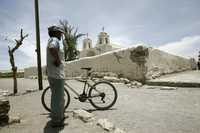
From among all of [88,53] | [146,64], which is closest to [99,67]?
[146,64]

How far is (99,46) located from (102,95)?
34.1m

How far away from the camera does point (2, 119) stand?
319 cm

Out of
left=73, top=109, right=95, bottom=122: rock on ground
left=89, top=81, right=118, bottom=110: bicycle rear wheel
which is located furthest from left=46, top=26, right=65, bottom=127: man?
left=89, top=81, right=118, bottom=110: bicycle rear wheel

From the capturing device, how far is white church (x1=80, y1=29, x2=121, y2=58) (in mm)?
37403

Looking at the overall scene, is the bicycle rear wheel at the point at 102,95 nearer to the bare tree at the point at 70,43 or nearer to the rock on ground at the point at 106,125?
the rock on ground at the point at 106,125

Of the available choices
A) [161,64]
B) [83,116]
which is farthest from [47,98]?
[161,64]

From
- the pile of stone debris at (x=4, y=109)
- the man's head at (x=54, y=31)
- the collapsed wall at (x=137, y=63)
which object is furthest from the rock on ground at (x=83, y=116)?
the collapsed wall at (x=137, y=63)

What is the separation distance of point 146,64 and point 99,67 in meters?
3.58

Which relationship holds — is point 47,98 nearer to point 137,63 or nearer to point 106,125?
point 106,125

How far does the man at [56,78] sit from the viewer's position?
117 inches

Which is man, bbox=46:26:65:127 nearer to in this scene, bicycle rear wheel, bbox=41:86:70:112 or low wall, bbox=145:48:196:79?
bicycle rear wheel, bbox=41:86:70:112

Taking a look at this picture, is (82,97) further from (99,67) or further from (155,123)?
(99,67)

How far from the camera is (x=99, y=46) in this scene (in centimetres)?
3803

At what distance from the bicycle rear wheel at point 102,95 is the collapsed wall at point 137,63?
4.97 metres
